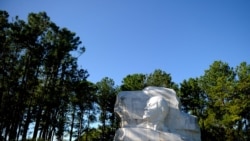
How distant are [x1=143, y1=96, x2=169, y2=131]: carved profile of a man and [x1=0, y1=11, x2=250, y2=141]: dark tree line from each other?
A: 1.75m

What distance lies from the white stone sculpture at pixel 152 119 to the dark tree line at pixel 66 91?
1.12 metres

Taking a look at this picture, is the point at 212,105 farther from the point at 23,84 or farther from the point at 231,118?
the point at 23,84

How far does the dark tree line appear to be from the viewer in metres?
18.1

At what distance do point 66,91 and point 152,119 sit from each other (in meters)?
10.5

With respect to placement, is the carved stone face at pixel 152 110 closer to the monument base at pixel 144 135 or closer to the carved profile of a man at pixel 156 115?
the carved profile of a man at pixel 156 115

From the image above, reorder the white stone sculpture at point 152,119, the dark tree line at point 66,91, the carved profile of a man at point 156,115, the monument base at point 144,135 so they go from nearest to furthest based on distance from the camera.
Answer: the monument base at point 144,135
the white stone sculpture at point 152,119
the carved profile of a man at point 156,115
the dark tree line at point 66,91

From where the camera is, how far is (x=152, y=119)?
42.7 feet

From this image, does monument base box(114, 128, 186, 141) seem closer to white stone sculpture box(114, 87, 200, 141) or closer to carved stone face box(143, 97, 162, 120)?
white stone sculpture box(114, 87, 200, 141)

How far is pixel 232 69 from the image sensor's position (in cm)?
2602

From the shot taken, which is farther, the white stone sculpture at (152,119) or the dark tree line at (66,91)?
the dark tree line at (66,91)

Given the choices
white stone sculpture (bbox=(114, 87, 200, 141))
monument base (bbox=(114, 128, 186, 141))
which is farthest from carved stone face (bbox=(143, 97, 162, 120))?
monument base (bbox=(114, 128, 186, 141))

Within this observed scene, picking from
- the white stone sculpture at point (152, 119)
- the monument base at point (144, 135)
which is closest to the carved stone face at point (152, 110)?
the white stone sculpture at point (152, 119)

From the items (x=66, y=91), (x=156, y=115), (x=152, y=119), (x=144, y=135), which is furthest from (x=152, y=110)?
(x=66, y=91)

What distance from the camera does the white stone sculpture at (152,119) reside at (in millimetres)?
12641
